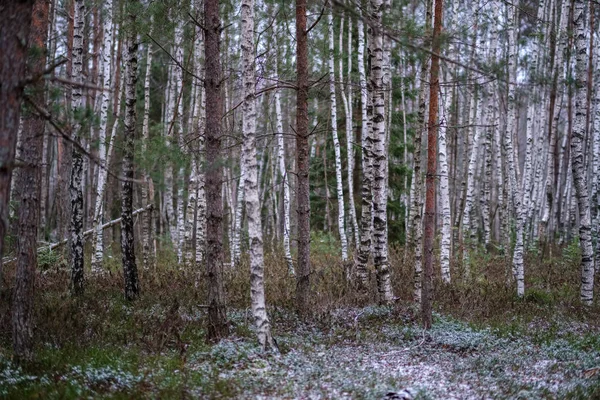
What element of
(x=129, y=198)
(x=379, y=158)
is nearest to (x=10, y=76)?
(x=129, y=198)

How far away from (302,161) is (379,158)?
4.91 ft

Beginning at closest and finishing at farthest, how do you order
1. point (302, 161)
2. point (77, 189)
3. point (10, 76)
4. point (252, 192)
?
point (10, 76), point (252, 192), point (302, 161), point (77, 189)

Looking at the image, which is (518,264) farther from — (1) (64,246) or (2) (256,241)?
(1) (64,246)

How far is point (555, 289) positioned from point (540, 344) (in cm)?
527

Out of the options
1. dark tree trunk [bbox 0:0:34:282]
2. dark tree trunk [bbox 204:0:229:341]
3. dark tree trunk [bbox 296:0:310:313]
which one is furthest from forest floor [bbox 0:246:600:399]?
dark tree trunk [bbox 0:0:34:282]

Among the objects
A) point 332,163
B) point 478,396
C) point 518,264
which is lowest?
point 478,396

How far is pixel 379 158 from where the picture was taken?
1059 centimetres

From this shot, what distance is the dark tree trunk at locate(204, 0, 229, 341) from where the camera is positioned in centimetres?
858

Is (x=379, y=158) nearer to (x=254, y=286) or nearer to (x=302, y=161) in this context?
(x=302, y=161)

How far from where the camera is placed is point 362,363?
7.76 meters

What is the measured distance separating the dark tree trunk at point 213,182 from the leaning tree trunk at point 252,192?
68 cm

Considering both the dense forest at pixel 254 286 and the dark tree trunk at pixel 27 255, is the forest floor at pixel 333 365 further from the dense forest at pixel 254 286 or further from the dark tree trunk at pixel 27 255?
the dark tree trunk at pixel 27 255

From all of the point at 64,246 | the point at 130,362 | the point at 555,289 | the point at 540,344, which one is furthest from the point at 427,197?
the point at 64,246

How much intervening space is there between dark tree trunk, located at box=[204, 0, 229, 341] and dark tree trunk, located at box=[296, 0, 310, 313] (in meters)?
1.84
